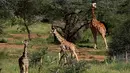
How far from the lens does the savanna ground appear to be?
37.0 feet

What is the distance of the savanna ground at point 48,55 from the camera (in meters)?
11.3

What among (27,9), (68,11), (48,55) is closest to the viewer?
(48,55)

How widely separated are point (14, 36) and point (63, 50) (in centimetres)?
1736

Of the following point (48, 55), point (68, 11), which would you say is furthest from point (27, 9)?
point (48, 55)

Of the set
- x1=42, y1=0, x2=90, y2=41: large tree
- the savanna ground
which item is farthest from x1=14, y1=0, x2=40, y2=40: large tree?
the savanna ground

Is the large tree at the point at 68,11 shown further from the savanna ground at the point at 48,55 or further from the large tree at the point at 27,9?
the savanna ground at the point at 48,55

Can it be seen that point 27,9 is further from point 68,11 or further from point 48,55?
point 48,55

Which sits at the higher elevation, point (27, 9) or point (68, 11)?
point (27, 9)

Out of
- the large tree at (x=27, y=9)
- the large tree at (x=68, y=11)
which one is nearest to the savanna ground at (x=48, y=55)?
the large tree at (x=68, y=11)

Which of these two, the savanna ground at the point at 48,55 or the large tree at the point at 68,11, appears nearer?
the savanna ground at the point at 48,55

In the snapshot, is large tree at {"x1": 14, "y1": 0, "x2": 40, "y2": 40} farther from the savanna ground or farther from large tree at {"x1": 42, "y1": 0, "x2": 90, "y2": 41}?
the savanna ground

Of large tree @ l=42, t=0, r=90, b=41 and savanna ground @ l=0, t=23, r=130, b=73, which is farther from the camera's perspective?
large tree @ l=42, t=0, r=90, b=41

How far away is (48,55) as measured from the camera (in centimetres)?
1547

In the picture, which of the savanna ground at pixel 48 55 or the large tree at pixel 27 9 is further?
the large tree at pixel 27 9
